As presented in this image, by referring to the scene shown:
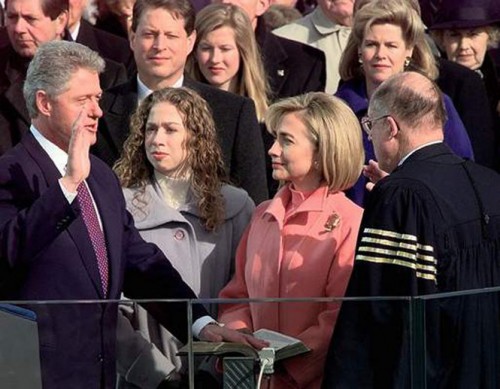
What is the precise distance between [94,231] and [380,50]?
2273mm

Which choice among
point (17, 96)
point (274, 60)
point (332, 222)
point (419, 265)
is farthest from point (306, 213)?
point (274, 60)

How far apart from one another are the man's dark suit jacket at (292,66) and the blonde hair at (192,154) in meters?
1.73

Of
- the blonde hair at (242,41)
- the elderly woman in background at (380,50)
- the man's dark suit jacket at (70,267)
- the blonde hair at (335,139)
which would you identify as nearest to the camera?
the man's dark suit jacket at (70,267)

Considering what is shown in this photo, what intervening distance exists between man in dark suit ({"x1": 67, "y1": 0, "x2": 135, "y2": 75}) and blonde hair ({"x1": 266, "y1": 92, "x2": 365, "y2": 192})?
2.29 m

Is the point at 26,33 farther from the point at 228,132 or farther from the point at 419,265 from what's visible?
the point at 419,265

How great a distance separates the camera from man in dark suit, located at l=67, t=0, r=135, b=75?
10000 mm

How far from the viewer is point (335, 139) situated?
7.79m

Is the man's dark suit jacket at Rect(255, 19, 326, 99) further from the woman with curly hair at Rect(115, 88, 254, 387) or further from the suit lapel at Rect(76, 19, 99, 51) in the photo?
the woman with curly hair at Rect(115, 88, 254, 387)

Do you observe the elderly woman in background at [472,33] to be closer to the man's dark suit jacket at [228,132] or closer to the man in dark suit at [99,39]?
the man in dark suit at [99,39]

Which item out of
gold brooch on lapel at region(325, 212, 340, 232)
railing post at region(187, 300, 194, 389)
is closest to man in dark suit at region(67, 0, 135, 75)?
gold brooch on lapel at region(325, 212, 340, 232)

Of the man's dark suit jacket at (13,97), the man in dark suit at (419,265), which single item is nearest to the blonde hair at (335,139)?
→ the man in dark suit at (419,265)

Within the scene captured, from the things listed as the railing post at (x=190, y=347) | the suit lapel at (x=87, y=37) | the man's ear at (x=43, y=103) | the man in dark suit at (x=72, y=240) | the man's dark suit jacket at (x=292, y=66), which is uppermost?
the suit lapel at (x=87, y=37)

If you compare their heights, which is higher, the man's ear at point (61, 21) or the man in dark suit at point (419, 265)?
the man's ear at point (61, 21)

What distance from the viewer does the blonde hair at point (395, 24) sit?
30.1 ft
